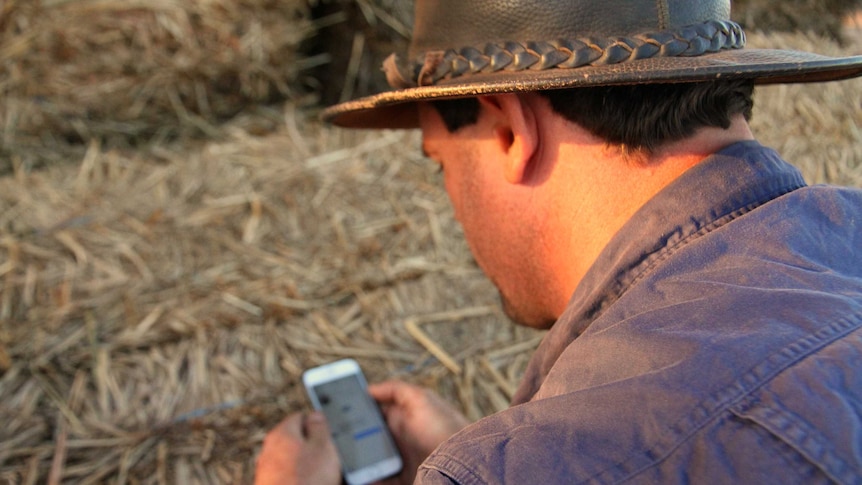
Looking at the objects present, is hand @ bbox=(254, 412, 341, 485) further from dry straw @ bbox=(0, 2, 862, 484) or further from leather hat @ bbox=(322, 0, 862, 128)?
leather hat @ bbox=(322, 0, 862, 128)

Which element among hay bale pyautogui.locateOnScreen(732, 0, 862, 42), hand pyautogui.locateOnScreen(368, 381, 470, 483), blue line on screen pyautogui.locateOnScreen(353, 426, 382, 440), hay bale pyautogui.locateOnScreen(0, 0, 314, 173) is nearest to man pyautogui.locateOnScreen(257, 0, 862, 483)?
hand pyautogui.locateOnScreen(368, 381, 470, 483)

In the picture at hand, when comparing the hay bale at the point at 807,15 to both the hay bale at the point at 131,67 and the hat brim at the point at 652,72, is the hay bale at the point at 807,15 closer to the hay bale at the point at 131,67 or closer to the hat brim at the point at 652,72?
the hay bale at the point at 131,67

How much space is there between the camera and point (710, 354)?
2.80ft

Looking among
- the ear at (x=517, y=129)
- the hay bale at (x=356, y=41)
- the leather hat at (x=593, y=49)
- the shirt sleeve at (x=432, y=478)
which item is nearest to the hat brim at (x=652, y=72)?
the leather hat at (x=593, y=49)

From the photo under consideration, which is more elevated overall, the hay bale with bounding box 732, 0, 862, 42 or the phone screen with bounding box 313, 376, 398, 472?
the hay bale with bounding box 732, 0, 862, 42

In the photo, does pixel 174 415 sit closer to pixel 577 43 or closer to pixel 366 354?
pixel 366 354

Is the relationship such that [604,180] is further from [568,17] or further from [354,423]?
[354,423]

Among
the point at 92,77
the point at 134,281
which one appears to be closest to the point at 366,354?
the point at 134,281

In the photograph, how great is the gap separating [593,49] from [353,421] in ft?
4.10

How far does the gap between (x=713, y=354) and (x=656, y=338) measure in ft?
0.30

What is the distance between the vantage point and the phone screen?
1.87 metres

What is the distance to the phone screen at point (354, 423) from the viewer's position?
1.87m

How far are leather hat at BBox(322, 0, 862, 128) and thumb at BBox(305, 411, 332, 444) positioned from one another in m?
0.97

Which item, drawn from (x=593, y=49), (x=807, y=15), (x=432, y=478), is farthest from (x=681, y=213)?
(x=807, y=15)
